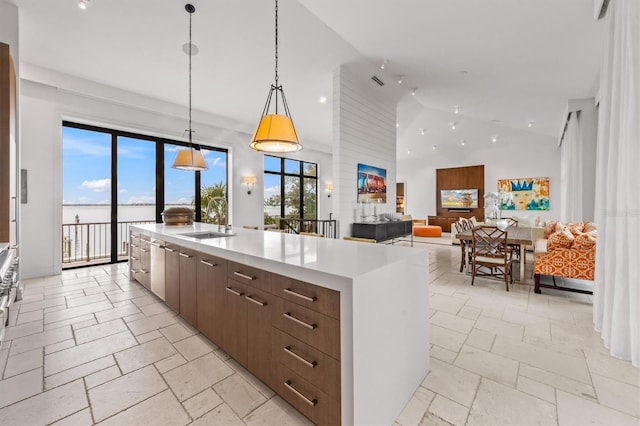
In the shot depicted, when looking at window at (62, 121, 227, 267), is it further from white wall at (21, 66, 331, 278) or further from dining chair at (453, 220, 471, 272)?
dining chair at (453, 220, 471, 272)

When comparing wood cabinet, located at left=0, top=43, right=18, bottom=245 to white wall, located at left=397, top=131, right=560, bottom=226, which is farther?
white wall, located at left=397, top=131, right=560, bottom=226

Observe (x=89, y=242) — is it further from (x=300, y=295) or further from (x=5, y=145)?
(x=300, y=295)

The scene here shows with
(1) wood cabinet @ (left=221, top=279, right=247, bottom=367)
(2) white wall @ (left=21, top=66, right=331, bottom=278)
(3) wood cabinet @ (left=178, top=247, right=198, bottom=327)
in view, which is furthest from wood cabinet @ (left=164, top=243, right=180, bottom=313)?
(2) white wall @ (left=21, top=66, right=331, bottom=278)

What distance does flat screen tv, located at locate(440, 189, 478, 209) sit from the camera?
1052 cm

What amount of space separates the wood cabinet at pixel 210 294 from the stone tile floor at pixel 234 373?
7.4 inches

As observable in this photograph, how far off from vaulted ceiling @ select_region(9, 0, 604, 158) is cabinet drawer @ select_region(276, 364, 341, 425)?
4021mm

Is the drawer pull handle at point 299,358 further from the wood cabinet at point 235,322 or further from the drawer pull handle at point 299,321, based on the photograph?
the wood cabinet at point 235,322

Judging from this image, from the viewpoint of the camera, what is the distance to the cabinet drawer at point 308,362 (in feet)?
4.15

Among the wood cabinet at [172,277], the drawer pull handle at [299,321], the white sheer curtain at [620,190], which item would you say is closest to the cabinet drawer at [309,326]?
the drawer pull handle at [299,321]

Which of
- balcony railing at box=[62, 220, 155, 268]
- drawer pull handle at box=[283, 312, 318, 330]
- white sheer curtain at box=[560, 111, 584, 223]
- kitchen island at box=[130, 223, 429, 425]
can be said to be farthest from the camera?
white sheer curtain at box=[560, 111, 584, 223]

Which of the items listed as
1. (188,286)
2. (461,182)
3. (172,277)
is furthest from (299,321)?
(461,182)

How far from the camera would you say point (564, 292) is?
3.67 metres

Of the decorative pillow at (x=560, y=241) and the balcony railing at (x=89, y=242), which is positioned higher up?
the decorative pillow at (x=560, y=241)

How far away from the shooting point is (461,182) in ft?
35.4
